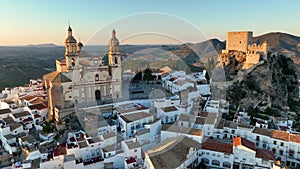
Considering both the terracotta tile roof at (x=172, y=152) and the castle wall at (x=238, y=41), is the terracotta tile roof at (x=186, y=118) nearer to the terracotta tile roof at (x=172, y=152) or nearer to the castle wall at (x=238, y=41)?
the terracotta tile roof at (x=172, y=152)

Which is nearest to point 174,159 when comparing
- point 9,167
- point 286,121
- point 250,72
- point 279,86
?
point 9,167

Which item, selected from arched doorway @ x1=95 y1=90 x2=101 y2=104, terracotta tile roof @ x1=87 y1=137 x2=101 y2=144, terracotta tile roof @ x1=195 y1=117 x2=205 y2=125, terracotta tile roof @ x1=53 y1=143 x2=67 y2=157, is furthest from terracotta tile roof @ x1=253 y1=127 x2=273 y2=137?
terracotta tile roof @ x1=53 y1=143 x2=67 y2=157

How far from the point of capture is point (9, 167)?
1648 centimetres

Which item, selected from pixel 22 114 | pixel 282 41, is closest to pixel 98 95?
pixel 22 114

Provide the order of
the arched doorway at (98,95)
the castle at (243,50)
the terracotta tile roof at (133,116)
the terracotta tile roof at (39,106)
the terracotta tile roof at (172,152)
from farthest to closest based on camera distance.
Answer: the castle at (243,50) < the arched doorway at (98,95) < the terracotta tile roof at (39,106) < the terracotta tile roof at (133,116) < the terracotta tile roof at (172,152)

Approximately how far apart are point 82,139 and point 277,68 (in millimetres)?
29518

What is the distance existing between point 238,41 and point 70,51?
981 inches

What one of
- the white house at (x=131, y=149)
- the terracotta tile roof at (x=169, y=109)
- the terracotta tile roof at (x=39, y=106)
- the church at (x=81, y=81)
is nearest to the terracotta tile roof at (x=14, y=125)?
the terracotta tile roof at (x=39, y=106)

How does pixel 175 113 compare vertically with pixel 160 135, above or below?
above

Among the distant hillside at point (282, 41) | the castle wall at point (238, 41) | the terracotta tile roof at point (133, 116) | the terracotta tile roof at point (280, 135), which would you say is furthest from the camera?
the distant hillside at point (282, 41)

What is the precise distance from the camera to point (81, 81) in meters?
21.2

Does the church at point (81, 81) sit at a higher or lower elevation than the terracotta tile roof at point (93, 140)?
higher

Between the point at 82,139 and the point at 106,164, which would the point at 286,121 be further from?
the point at 82,139

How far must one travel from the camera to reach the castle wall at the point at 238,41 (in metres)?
31.6
